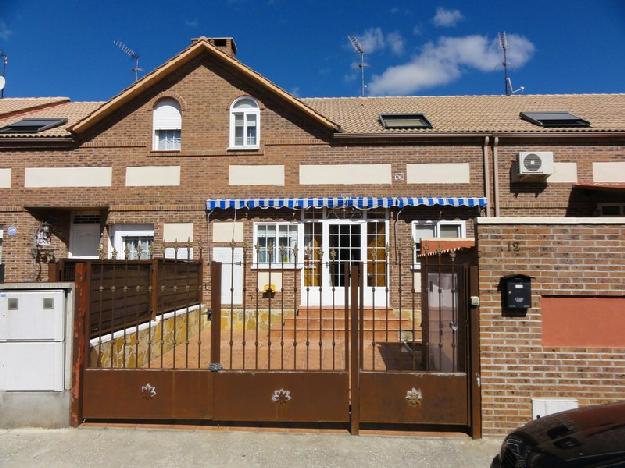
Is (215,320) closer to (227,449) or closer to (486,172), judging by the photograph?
(227,449)

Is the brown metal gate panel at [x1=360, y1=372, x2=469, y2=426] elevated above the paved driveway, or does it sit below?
above

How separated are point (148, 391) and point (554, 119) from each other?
12.4m

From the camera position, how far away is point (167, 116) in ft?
39.9

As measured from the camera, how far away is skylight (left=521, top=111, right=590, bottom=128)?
39.1ft

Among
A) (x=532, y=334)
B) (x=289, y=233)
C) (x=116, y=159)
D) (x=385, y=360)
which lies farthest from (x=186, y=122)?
(x=532, y=334)

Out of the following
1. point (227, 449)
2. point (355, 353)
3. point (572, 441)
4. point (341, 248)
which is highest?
point (341, 248)

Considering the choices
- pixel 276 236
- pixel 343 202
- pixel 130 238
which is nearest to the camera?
pixel 343 202

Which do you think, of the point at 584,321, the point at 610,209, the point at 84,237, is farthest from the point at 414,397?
the point at 84,237

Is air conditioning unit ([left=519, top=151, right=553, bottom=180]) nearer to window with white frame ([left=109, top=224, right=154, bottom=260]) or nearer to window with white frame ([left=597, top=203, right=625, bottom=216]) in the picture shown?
window with white frame ([left=597, top=203, right=625, bottom=216])

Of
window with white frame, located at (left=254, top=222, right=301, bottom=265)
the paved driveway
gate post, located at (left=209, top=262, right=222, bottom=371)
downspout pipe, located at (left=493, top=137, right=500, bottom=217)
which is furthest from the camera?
window with white frame, located at (left=254, top=222, right=301, bottom=265)

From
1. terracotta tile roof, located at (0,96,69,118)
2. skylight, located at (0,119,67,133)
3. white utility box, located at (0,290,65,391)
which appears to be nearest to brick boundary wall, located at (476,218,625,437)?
white utility box, located at (0,290,65,391)

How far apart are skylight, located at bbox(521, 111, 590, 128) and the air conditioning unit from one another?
1615 millimetres

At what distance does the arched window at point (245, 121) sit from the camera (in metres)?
12.0

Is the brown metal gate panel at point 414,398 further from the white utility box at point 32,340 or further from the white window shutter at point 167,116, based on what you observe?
the white window shutter at point 167,116
